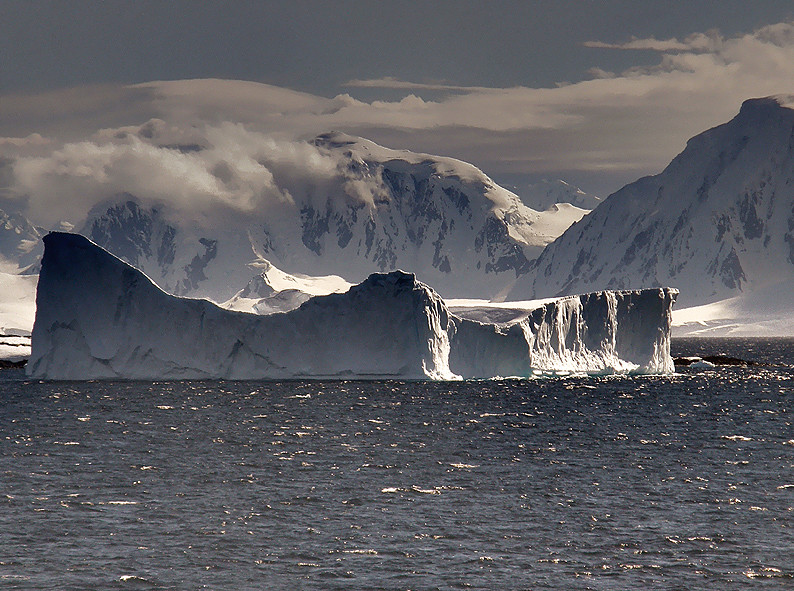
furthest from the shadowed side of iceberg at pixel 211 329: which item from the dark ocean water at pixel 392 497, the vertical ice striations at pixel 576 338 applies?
the dark ocean water at pixel 392 497

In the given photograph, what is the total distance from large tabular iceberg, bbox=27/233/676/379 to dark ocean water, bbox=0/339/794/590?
22.8 ft

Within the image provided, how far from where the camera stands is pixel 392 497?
26594 millimetres

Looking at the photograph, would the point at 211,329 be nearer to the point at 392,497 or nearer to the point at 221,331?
the point at 221,331

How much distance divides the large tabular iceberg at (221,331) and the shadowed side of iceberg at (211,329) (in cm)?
6

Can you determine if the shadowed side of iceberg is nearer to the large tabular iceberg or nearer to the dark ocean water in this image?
the large tabular iceberg

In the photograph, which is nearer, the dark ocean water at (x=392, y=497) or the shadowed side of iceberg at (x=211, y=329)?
the dark ocean water at (x=392, y=497)

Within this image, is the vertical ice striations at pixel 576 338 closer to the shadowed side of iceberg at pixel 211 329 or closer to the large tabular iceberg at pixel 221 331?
the large tabular iceberg at pixel 221 331

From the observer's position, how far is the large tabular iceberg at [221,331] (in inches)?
2203

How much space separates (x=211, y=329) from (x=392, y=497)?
32058 millimetres

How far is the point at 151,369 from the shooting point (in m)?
57.2

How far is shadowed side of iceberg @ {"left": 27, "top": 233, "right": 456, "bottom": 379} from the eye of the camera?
184 ft

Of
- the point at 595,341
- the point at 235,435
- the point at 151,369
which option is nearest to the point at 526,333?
the point at 595,341

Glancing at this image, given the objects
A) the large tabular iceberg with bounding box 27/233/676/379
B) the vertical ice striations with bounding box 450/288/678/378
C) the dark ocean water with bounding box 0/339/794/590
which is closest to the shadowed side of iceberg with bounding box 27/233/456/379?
the large tabular iceberg with bounding box 27/233/676/379

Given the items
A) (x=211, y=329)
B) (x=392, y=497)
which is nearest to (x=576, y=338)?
(x=211, y=329)
